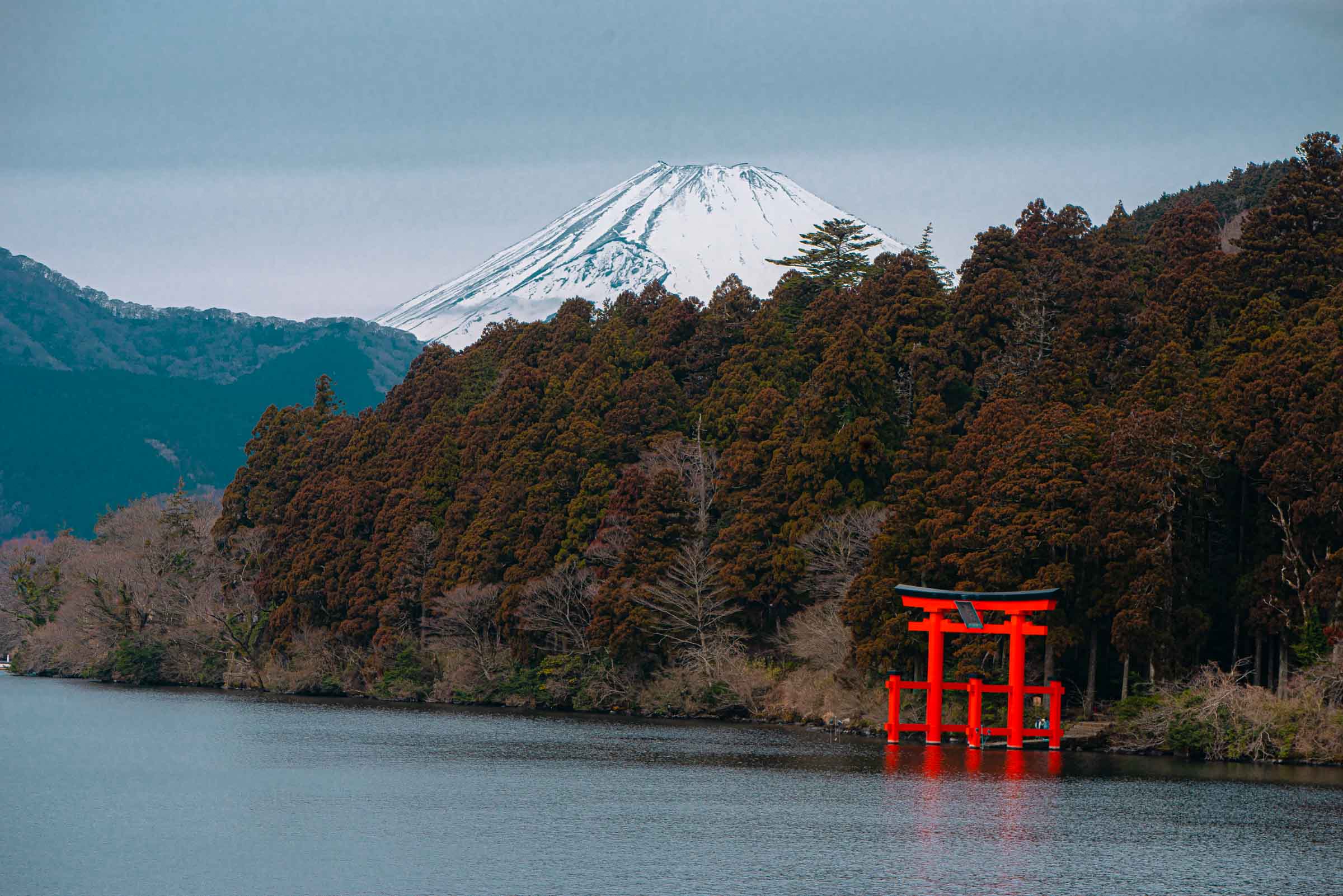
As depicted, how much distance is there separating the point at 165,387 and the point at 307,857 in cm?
18506

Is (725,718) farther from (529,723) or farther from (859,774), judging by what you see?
(859,774)

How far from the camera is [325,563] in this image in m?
Result: 53.6

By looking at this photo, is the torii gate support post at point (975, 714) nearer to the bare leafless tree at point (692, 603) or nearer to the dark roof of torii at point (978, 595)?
the dark roof of torii at point (978, 595)

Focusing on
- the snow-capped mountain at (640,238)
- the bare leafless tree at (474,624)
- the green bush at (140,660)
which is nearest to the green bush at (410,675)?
the bare leafless tree at (474,624)

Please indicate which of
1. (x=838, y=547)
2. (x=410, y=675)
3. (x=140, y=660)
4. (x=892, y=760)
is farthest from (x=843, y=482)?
(x=140, y=660)

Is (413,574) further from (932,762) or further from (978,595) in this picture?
(932,762)

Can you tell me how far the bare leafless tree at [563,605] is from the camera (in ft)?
149

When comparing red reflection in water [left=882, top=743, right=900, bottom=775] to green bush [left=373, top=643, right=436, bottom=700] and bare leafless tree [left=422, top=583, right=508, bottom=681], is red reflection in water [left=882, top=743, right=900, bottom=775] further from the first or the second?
green bush [left=373, top=643, right=436, bottom=700]

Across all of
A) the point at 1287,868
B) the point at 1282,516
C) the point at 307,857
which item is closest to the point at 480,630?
the point at 1282,516

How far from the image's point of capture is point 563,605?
4547 cm

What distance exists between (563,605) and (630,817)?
70.6ft

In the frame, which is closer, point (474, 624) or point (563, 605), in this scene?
point (563, 605)

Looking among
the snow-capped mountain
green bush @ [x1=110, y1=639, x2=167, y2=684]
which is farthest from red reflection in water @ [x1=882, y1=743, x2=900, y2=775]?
the snow-capped mountain

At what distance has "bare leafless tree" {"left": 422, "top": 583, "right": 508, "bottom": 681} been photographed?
47.2 metres
